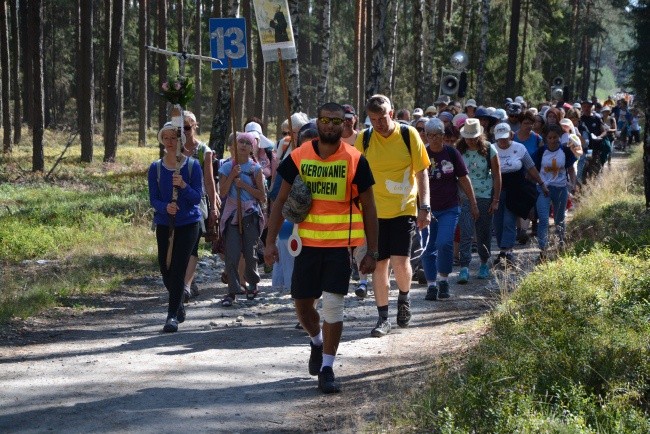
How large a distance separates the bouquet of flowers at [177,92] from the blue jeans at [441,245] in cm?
315

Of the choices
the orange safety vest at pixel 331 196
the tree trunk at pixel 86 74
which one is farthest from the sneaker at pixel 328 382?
the tree trunk at pixel 86 74

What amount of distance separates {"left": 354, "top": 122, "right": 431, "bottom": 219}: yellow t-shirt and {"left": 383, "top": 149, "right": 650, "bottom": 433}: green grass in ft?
4.37

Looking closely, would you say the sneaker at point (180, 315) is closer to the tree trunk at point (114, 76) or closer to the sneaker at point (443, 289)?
the sneaker at point (443, 289)

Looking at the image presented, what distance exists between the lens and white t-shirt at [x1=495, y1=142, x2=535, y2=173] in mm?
14141

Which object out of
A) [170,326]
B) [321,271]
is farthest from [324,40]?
[321,271]

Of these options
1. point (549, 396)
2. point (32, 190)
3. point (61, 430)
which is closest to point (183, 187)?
point (61, 430)

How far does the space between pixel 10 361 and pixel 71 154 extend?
102ft

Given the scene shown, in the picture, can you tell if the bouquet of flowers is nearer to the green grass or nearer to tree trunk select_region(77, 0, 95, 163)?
the green grass

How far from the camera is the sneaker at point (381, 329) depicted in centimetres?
985

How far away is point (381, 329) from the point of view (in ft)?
32.4

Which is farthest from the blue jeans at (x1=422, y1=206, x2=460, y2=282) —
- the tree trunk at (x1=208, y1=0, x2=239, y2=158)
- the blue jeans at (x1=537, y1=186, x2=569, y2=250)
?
the tree trunk at (x1=208, y1=0, x2=239, y2=158)

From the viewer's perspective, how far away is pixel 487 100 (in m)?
46.9

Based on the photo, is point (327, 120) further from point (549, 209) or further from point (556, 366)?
point (549, 209)

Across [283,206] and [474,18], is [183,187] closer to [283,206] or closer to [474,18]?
[283,206]
